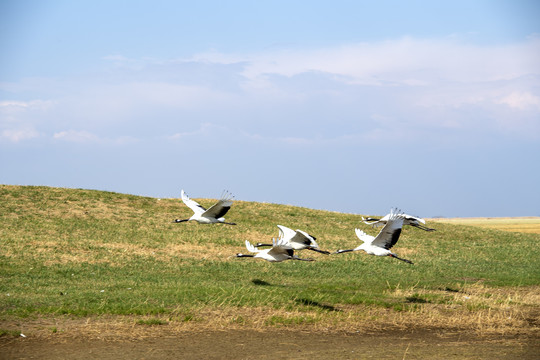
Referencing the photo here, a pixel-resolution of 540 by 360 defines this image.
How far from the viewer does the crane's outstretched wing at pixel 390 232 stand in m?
15.7

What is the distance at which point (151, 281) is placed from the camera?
2098cm

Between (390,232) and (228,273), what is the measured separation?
9200 millimetres

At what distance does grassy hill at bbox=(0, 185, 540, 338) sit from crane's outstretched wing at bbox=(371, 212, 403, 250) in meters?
1.92

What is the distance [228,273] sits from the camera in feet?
77.3

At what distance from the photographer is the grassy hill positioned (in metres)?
15.6

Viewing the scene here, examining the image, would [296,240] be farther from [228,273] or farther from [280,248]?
[228,273]

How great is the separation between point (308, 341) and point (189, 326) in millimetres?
2848

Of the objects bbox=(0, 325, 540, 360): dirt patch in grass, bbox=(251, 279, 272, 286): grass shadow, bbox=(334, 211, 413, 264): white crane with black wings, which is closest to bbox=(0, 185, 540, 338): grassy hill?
bbox=(251, 279, 272, 286): grass shadow

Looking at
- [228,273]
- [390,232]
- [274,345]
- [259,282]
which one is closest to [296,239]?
[390,232]

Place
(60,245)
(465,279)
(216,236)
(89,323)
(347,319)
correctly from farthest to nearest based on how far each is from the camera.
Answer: (216,236) → (60,245) → (465,279) → (347,319) → (89,323)

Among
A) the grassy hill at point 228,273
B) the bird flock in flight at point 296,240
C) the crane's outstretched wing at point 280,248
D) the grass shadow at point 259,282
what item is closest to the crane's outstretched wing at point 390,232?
the bird flock in flight at point 296,240

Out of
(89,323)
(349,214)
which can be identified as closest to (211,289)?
(89,323)

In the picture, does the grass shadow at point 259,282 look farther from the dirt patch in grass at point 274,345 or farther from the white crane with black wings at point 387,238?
the dirt patch in grass at point 274,345

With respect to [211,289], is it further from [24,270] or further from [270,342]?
[24,270]
